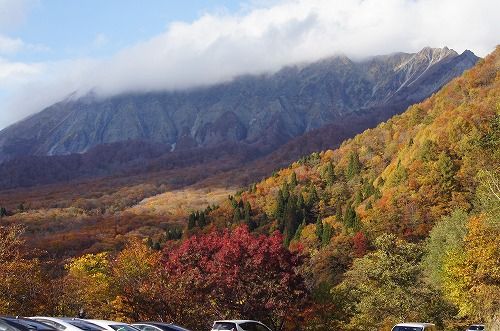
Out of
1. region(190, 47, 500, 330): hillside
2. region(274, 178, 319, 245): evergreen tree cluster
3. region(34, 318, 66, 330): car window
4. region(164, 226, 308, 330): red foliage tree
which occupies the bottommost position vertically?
region(274, 178, 319, 245): evergreen tree cluster

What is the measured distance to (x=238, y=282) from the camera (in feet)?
117

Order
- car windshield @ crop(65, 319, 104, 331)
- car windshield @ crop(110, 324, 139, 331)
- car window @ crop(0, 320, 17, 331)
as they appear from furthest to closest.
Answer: car windshield @ crop(110, 324, 139, 331)
car windshield @ crop(65, 319, 104, 331)
car window @ crop(0, 320, 17, 331)

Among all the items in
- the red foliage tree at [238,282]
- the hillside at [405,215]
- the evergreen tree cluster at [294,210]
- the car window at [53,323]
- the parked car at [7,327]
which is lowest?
the evergreen tree cluster at [294,210]

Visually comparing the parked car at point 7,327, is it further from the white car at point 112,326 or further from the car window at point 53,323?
the white car at point 112,326

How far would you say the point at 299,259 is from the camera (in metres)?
37.9

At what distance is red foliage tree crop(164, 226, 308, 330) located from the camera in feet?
116

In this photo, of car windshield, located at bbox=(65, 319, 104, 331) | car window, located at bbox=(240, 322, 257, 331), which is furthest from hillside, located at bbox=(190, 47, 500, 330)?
car windshield, located at bbox=(65, 319, 104, 331)

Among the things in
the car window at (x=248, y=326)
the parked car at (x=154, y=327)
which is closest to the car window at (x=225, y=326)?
the car window at (x=248, y=326)

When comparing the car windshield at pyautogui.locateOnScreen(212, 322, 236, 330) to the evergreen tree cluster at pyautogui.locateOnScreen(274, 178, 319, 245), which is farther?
the evergreen tree cluster at pyautogui.locateOnScreen(274, 178, 319, 245)

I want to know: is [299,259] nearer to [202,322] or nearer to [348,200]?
[202,322]

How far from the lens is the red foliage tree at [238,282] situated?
35406 millimetres

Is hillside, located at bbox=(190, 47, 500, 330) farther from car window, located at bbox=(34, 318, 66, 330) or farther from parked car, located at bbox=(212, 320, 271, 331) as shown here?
car window, located at bbox=(34, 318, 66, 330)

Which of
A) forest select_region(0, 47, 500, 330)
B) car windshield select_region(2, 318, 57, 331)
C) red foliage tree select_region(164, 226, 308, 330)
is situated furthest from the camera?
forest select_region(0, 47, 500, 330)

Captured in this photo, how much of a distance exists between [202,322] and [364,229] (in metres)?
59.3
